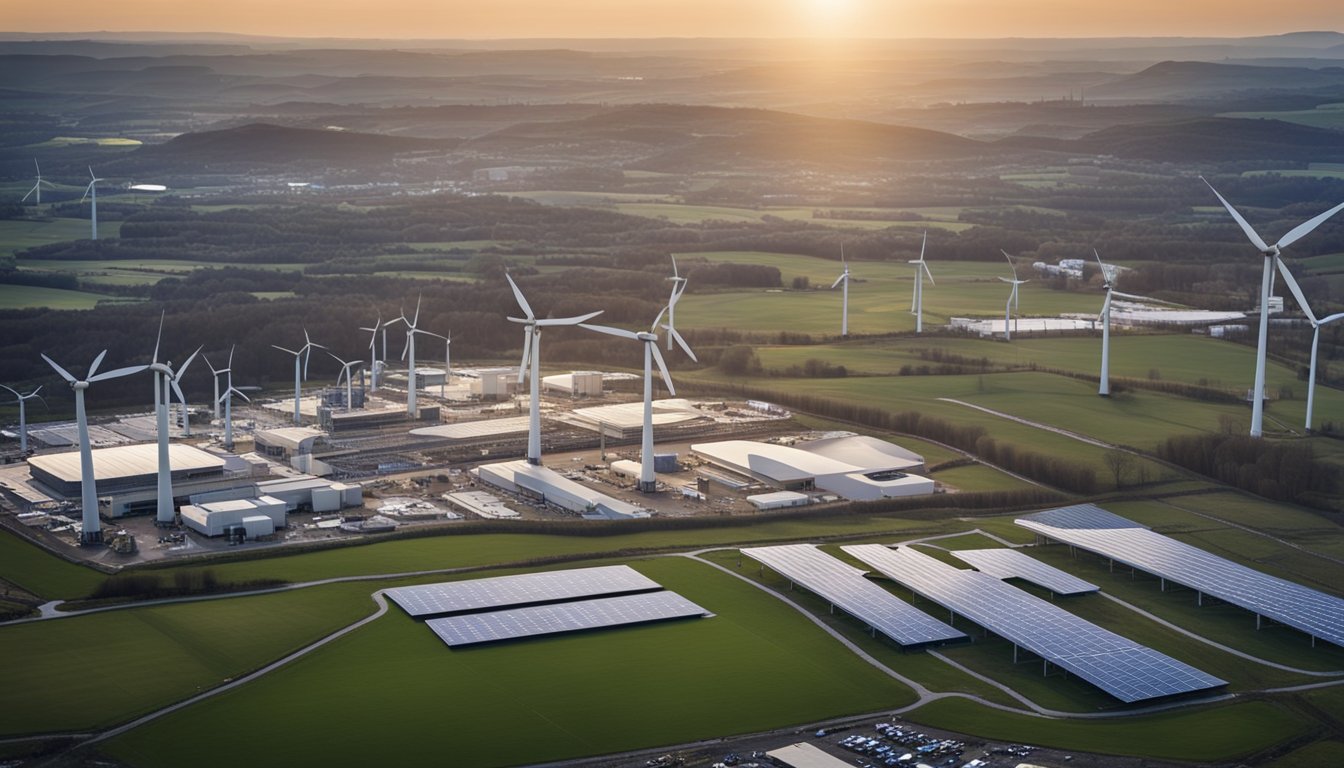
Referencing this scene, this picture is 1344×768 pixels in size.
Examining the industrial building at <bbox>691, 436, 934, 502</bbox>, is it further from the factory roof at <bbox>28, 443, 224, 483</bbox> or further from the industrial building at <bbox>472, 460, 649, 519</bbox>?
the factory roof at <bbox>28, 443, 224, 483</bbox>

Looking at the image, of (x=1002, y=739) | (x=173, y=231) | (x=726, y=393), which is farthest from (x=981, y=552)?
(x=173, y=231)

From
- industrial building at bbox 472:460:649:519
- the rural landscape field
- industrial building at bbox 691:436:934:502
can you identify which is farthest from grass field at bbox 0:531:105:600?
industrial building at bbox 691:436:934:502

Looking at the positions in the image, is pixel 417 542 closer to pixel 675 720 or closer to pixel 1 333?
pixel 675 720

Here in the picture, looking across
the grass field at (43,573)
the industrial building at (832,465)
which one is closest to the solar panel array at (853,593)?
the industrial building at (832,465)

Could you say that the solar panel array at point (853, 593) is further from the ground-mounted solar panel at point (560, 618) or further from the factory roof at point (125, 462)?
the factory roof at point (125, 462)

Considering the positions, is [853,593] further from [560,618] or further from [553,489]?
[553,489]

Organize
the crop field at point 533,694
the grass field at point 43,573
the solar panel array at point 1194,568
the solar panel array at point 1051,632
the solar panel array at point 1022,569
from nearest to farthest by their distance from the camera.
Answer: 1. the crop field at point 533,694
2. the solar panel array at point 1051,632
3. the solar panel array at point 1194,568
4. the grass field at point 43,573
5. the solar panel array at point 1022,569
